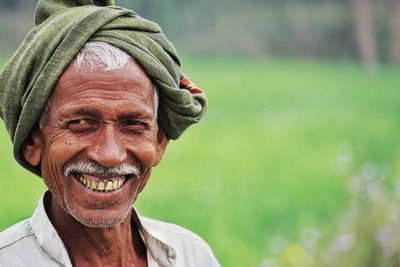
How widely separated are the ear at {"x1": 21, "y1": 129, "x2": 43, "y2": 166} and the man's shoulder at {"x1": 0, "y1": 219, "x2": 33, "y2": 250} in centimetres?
19

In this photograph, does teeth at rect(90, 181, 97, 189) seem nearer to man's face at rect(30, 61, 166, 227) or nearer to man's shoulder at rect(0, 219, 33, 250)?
man's face at rect(30, 61, 166, 227)

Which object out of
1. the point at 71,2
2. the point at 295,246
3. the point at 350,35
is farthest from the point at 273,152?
the point at 71,2

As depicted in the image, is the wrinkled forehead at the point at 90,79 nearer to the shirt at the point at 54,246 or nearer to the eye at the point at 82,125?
the eye at the point at 82,125

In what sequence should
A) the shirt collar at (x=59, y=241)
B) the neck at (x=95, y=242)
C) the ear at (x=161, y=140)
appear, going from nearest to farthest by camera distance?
the shirt collar at (x=59, y=241) → the neck at (x=95, y=242) → the ear at (x=161, y=140)

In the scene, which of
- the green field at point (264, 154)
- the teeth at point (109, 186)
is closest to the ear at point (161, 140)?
the teeth at point (109, 186)

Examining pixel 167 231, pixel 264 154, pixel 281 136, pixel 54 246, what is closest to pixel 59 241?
pixel 54 246

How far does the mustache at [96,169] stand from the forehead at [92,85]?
0.61 feet

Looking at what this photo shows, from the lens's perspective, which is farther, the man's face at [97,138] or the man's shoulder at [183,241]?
the man's shoulder at [183,241]

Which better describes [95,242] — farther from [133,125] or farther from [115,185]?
[133,125]

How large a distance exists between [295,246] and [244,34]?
170 cm

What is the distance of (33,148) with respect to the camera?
10.1ft

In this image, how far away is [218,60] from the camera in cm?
773

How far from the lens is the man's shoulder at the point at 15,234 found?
9.78 ft

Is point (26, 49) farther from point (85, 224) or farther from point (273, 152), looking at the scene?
point (273, 152)
